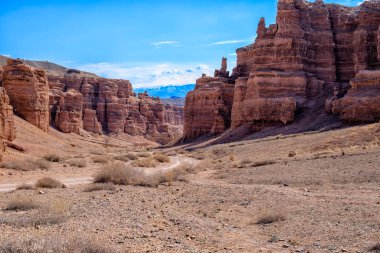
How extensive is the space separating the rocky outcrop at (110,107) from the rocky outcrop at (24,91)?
34.0 metres

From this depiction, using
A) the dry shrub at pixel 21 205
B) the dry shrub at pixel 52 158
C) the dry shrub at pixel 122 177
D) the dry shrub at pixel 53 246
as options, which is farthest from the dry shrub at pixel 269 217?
the dry shrub at pixel 52 158

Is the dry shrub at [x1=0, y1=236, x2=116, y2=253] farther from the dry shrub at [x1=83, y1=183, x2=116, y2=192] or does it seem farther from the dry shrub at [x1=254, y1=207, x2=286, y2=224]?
the dry shrub at [x1=83, y1=183, x2=116, y2=192]

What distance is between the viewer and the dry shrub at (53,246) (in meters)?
6.38

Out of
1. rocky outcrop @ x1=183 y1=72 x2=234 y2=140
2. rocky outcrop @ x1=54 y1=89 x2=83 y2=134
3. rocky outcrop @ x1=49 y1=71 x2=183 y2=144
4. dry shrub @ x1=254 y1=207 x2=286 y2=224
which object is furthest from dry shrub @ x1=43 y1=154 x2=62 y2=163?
rocky outcrop @ x1=49 y1=71 x2=183 y2=144

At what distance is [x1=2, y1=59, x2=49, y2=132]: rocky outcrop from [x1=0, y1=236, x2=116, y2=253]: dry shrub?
39875 millimetres

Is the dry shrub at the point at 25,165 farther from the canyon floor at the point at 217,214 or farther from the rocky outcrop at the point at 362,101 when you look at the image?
the rocky outcrop at the point at 362,101

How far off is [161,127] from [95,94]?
17.7m

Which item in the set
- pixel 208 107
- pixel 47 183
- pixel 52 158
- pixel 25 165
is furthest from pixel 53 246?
pixel 208 107

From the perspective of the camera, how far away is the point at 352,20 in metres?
51.2

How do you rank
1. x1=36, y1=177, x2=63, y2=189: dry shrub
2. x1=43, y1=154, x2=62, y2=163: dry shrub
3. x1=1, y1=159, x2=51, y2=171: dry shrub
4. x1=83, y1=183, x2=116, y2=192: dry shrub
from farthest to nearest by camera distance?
x1=43, y1=154, x2=62, y2=163: dry shrub → x1=1, y1=159, x2=51, y2=171: dry shrub → x1=36, y1=177, x2=63, y2=189: dry shrub → x1=83, y1=183, x2=116, y2=192: dry shrub

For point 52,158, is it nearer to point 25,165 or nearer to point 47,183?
point 25,165

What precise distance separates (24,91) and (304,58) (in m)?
29.2

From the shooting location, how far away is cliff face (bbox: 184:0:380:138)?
4756 centimetres

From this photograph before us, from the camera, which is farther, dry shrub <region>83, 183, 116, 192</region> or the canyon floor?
dry shrub <region>83, 183, 116, 192</region>
